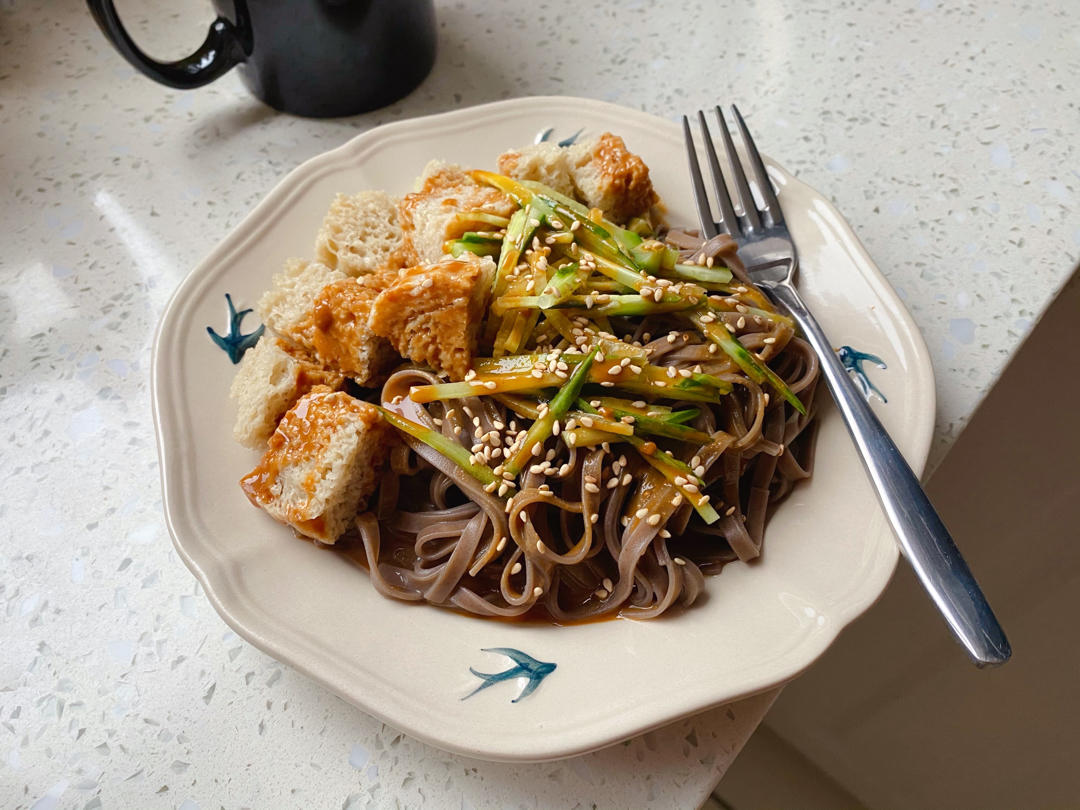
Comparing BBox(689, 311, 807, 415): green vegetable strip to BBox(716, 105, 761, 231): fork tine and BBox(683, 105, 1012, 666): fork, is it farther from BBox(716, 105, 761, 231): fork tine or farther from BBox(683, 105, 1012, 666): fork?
BBox(716, 105, 761, 231): fork tine

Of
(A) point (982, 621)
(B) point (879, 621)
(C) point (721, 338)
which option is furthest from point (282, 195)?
(B) point (879, 621)

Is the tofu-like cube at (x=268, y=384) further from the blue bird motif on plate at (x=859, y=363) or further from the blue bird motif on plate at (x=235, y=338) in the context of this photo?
the blue bird motif on plate at (x=859, y=363)

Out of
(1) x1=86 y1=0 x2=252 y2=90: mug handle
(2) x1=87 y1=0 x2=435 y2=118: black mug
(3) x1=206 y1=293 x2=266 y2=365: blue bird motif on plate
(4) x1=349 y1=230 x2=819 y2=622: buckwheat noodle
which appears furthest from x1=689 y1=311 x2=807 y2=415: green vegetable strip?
(1) x1=86 y1=0 x2=252 y2=90: mug handle

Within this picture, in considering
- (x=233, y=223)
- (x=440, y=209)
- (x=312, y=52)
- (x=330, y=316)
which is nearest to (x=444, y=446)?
(x=330, y=316)

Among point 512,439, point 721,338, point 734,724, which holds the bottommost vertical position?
point 734,724

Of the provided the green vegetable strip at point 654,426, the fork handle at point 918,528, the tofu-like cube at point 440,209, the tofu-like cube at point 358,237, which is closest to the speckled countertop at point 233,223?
the fork handle at point 918,528

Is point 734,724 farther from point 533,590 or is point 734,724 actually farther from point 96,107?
point 96,107
